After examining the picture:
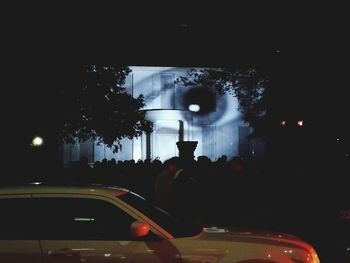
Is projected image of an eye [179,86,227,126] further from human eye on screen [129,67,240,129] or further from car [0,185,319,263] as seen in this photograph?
car [0,185,319,263]

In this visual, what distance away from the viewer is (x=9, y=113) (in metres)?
14.8

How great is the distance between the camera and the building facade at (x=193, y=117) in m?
29.2

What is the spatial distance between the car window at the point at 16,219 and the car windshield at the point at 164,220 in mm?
890

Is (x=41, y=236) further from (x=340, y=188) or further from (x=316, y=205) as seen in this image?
(x=340, y=188)

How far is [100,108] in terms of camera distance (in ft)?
73.4

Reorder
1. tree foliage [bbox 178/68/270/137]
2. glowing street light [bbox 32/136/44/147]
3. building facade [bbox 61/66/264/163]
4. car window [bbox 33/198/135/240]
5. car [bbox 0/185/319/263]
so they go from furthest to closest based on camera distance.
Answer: building facade [bbox 61/66/264/163]
tree foliage [bbox 178/68/270/137]
glowing street light [bbox 32/136/44/147]
car window [bbox 33/198/135/240]
car [bbox 0/185/319/263]

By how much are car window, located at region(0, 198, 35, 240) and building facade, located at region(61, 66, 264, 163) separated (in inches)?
945

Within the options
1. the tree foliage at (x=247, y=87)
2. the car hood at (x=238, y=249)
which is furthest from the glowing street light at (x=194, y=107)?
the car hood at (x=238, y=249)

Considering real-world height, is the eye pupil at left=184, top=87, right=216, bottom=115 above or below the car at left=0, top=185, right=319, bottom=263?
above

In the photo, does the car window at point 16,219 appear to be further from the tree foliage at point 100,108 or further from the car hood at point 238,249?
the tree foliage at point 100,108

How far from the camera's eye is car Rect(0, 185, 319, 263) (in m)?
4.77

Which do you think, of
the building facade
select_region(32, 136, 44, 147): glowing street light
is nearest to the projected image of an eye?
the building facade

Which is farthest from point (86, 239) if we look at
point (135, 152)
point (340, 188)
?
point (135, 152)

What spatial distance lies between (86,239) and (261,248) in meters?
1.65
